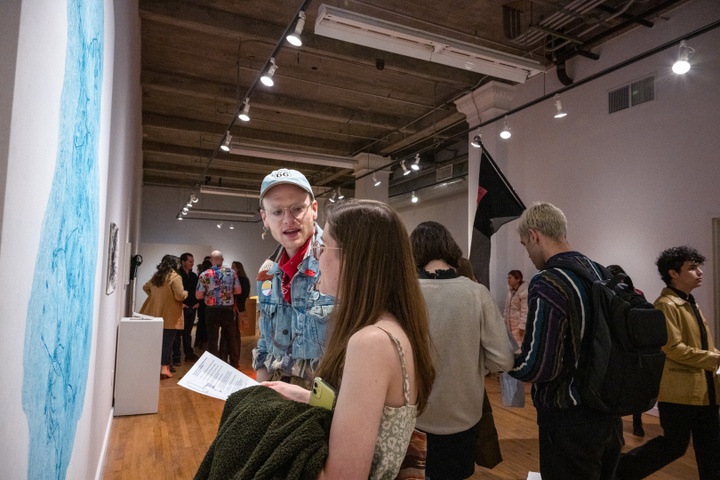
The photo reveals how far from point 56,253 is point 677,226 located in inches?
225

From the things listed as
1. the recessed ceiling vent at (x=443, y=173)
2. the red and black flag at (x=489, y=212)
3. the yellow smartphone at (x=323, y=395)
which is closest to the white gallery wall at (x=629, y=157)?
the red and black flag at (x=489, y=212)

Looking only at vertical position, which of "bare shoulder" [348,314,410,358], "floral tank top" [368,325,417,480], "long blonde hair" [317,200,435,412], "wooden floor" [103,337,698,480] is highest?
"long blonde hair" [317,200,435,412]

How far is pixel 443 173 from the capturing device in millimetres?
10719

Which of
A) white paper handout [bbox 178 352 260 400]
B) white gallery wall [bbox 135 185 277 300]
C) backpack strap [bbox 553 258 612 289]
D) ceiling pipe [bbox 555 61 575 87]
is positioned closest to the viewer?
white paper handout [bbox 178 352 260 400]

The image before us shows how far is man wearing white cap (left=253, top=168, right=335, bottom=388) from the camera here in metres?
1.59

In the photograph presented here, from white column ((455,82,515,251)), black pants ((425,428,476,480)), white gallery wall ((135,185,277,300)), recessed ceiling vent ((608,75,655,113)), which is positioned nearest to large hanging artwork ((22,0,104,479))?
black pants ((425,428,476,480))

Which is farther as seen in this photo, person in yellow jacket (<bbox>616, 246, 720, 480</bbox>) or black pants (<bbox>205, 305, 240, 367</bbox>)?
black pants (<bbox>205, 305, 240, 367</bbox>)

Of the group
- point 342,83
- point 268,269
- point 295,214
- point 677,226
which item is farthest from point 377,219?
point 342,83

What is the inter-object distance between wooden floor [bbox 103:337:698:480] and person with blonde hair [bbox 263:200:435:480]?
9.41ft

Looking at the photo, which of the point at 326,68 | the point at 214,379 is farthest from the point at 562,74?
the point at 214,379

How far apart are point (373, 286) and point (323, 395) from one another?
0.84 feet

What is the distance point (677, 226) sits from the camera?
5055mm

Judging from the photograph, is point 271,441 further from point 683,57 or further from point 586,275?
point 683,57

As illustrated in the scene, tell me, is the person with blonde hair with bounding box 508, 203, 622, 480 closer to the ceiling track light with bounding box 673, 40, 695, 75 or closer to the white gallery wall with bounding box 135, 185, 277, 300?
the ceiling track light with bounding box 673, 40, 695, 75
